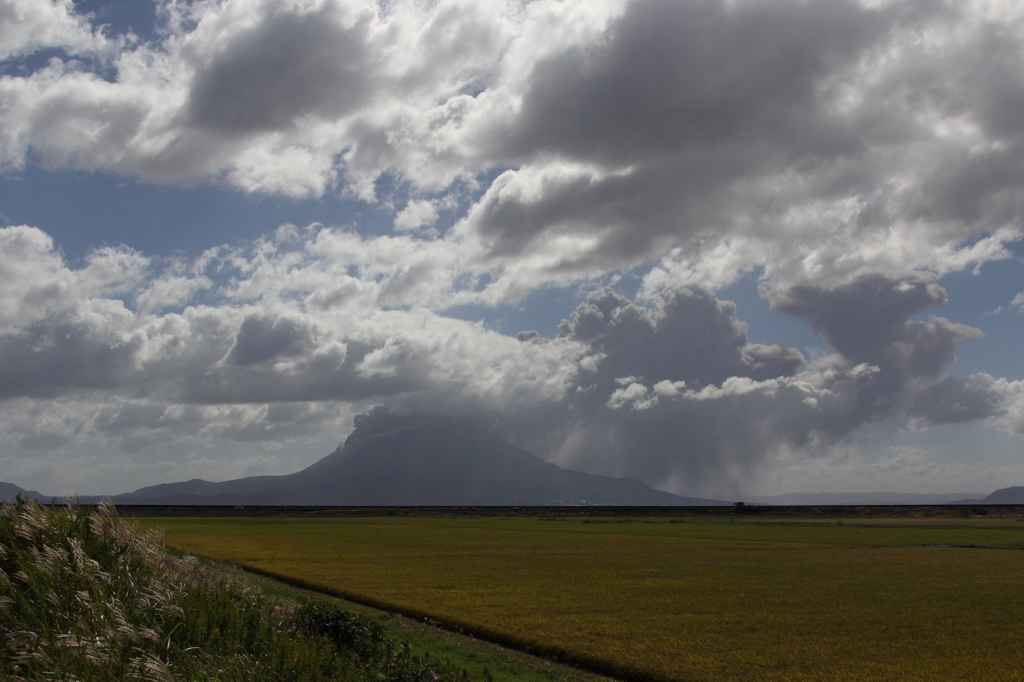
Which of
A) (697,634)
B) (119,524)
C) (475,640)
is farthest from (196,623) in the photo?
(697,634)

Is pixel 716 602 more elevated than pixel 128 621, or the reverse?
pixel 128 621

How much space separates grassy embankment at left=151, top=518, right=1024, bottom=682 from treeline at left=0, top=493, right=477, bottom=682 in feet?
22.2

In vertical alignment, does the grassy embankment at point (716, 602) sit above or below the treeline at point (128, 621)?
below

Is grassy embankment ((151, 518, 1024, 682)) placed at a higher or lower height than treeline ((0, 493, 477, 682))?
lower

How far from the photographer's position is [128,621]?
11688 mm

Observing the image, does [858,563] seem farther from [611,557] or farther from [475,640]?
[475,640]

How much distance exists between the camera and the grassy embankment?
17656 millimetres

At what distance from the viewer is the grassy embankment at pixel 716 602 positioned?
57.9 ft

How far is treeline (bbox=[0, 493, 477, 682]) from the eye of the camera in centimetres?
1045

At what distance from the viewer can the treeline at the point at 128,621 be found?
10.5 meters

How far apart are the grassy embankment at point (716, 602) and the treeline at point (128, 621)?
22.2ft

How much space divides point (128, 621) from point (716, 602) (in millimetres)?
21786

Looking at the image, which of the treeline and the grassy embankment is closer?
the treeline

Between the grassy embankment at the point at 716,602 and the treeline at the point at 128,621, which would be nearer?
the treeline at the point at 128,621
